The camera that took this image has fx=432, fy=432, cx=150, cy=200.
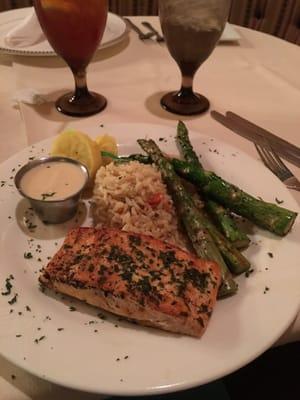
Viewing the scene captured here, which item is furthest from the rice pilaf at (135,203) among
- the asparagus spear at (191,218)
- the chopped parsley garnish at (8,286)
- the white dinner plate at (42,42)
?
the white dinner plate at (42,42)

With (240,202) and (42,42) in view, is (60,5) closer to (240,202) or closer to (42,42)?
(42,42)

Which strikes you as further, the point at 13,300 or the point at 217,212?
the point at 217,212

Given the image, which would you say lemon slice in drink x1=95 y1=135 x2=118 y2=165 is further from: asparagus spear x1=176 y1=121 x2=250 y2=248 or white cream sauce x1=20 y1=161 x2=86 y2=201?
asparagus spear x1=176 y1=121 x2=250 y2=248

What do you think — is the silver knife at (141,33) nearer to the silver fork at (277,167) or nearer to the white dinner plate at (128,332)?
the silver fork at (277,167)

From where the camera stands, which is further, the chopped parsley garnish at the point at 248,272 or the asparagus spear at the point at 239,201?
the asparagus spear at the point at 239,201

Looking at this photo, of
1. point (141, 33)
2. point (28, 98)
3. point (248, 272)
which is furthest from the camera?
point (141, 33)

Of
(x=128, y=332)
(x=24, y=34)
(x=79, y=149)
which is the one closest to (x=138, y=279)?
(x=128, y=332)
